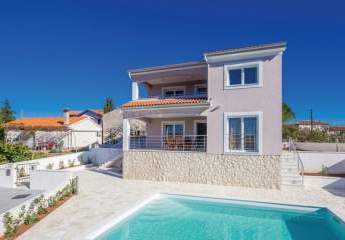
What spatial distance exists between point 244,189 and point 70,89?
200 ft

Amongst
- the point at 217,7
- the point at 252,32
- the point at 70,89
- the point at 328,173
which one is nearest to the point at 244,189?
the point at 328,173

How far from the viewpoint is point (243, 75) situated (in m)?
16.3

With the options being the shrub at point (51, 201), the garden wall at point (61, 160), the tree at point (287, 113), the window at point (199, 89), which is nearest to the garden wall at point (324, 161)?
the window at point (199, 89)

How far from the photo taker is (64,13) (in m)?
25.4

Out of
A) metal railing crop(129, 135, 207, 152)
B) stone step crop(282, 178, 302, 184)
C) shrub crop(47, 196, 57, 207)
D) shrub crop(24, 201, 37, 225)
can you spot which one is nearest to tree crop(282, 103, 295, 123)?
metal railing crop(129, 135, 207, 152)

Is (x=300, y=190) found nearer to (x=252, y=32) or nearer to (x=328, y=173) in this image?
(x=328, y=173)

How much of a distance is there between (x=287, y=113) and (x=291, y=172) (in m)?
24.2

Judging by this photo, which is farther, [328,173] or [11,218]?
[328,173]

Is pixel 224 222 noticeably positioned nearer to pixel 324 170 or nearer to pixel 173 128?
pixel 173 128

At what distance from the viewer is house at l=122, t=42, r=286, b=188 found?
1541cm

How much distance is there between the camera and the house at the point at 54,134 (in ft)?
130

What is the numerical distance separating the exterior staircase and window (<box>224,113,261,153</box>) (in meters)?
3.19

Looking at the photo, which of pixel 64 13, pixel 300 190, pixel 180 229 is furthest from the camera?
pixel 64 13

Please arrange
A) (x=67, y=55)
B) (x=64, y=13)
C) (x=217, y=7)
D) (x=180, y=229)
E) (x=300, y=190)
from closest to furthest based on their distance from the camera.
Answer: (x=180, y=229) < (x=300, y=190) < (x=217, y=7) < (x=64, y=13) < (x=67, y=55)
